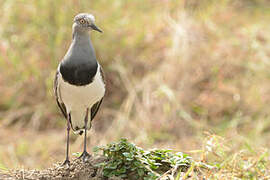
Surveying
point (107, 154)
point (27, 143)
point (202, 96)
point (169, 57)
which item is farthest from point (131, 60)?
point (107, 154)

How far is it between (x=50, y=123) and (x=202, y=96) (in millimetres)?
2167

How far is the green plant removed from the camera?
10.2 feet

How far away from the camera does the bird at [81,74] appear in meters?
3.57

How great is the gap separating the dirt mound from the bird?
0.30 ft

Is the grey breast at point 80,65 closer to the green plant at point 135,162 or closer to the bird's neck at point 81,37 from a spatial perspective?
the bird's neck at point 81,37

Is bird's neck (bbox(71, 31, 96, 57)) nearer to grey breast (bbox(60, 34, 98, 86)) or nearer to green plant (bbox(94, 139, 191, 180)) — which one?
grey breast (bbox(60, 34, 98, 86))

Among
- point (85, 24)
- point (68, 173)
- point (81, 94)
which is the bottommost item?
point (68, 173)

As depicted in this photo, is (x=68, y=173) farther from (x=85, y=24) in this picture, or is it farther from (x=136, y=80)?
(x=136, y=80)

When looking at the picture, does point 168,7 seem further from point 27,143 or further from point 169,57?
point 27,143

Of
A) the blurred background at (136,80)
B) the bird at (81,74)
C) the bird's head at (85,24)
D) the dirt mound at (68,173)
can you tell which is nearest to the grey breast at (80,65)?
→ the bird at (81,74)

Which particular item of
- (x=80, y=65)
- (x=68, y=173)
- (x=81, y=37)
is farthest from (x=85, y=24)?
(x=68, y=173)

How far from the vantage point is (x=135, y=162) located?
10.1 ft

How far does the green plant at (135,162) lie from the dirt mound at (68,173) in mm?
106

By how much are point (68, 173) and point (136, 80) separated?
12.3 feet
